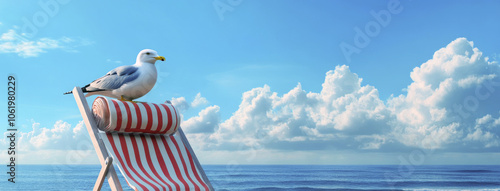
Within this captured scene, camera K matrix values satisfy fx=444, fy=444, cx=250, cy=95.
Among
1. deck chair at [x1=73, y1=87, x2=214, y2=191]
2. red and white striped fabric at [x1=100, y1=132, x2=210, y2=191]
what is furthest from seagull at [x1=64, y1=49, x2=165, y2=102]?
red and white striped fabric at [x1=100, y1=132, x2=210, y2=191]

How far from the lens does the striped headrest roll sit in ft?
11.3

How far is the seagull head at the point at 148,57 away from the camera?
3971 mm

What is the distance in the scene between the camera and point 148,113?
11.9ft

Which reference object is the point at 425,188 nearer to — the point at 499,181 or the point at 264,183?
the point at 499,181

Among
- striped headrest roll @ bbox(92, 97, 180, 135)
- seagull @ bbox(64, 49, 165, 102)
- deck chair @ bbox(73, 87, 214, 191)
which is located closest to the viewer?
deck chair @ bbox(73, 87, 214, 191)

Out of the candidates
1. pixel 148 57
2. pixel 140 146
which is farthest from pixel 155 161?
pixel 148 57

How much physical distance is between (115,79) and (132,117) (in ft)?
1.62

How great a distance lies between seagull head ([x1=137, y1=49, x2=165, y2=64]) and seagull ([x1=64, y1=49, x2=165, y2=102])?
0.06 metres

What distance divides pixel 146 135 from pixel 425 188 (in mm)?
21995

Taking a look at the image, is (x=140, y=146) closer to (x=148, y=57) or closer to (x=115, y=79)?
(x=115, y=79)

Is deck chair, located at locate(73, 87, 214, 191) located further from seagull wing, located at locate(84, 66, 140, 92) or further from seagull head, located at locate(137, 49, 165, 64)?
seagull head, located at locate(137, 49, 165, 64)

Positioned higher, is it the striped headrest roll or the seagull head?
the seagull head

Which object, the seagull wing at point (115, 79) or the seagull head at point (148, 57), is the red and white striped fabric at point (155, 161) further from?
the seagull head at point (148, 57)

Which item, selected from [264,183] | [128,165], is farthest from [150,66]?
[264,183]
